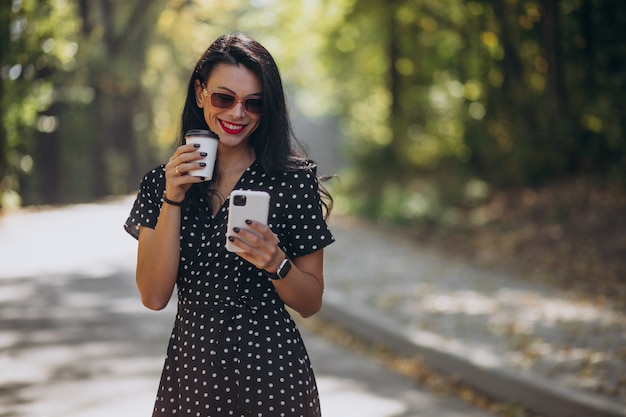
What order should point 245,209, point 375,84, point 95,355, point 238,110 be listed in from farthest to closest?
point 375,84 < point 95,355 < point 238,110 < point 245,209

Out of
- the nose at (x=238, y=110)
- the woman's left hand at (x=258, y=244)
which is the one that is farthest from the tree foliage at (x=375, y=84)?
the woman's left hand at (x=258, y=244)

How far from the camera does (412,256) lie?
1516 centimetres

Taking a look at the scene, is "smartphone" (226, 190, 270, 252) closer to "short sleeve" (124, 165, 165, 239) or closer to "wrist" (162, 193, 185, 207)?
"wrist" (162, 193, 185, 207)

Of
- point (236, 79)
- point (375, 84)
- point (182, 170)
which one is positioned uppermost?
point (375, 84)

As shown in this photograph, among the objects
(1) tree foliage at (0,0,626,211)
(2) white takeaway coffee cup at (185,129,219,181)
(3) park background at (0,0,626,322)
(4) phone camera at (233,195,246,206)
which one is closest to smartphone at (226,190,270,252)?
(4) phone camera at (233,195,246,206)

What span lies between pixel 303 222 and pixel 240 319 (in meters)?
0.37

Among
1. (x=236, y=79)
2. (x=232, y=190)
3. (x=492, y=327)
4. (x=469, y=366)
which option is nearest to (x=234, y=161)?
(x=232, y=190)

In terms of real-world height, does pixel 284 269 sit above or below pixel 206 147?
below

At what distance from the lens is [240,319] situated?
3.27 meters

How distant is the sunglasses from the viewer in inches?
130

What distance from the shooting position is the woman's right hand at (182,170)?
308 cm

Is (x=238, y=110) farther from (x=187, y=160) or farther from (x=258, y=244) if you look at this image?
(x=258, y=244)

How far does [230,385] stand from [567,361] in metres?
5.30

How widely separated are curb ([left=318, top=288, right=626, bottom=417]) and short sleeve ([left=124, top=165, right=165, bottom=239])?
406 centimetres
